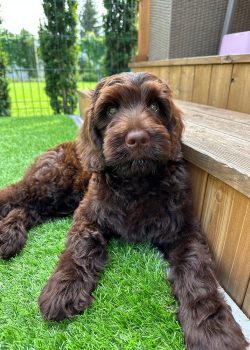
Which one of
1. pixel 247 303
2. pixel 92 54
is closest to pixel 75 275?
pixel 247 303

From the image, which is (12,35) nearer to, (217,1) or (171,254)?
(217,1)

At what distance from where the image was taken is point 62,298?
143 centimetres

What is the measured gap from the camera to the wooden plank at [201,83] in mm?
3266

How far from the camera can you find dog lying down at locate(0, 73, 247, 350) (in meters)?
1.37

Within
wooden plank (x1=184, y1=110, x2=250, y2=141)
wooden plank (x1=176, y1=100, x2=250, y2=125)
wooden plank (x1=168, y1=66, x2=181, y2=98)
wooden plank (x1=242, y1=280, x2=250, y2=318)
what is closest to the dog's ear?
wooden plank (x1=184, y1=110, x2=250, y2=141)

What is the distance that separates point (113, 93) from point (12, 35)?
7159 millimetres

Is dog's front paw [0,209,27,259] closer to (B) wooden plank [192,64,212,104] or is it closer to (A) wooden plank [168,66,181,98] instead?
(B) wooden plank [192,64,212,104]

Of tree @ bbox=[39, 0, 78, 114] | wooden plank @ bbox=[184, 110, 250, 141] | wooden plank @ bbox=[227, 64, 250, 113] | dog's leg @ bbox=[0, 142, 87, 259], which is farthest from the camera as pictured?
tree @ bbox=[39, 0, 78, 114]

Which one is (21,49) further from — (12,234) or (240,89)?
(12,234)

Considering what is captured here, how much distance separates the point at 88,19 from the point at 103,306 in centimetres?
811

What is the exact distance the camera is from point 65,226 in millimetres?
2283

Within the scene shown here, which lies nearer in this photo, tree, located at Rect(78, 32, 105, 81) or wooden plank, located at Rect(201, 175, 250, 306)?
wooden plank, located at Rect(201, 175, 250, 306)

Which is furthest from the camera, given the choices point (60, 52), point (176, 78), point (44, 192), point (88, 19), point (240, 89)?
point (88, 19)

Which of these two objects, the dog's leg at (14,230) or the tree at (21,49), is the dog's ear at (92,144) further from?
the tree at (21,49)
